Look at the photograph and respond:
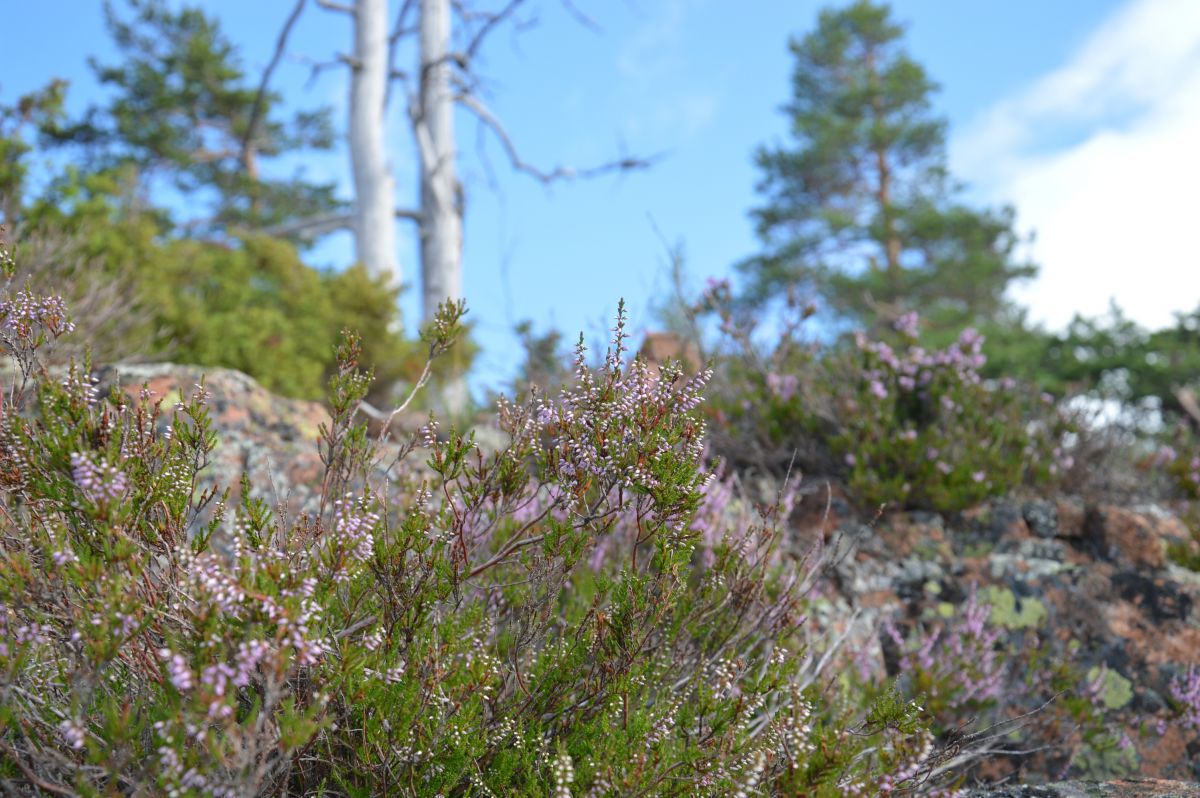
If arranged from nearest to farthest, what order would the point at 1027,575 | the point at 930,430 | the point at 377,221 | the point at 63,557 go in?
the point at 63,557, the point at 1027,575, the point at 930,430, the point at 377,221

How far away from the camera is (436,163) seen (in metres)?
14.0

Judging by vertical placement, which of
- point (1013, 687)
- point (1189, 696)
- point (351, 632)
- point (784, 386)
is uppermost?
point (784, 386)

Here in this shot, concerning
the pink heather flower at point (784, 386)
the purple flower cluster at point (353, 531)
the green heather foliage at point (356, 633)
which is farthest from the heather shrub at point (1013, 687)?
the purple flower cluster at point (353, 531)

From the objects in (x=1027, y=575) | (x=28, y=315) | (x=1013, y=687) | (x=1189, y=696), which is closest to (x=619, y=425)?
(x=28, y=315)

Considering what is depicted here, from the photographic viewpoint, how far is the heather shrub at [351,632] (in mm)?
1678

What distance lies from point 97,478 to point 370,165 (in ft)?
41.7

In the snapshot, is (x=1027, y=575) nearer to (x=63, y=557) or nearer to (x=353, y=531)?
(x=353, y=531)

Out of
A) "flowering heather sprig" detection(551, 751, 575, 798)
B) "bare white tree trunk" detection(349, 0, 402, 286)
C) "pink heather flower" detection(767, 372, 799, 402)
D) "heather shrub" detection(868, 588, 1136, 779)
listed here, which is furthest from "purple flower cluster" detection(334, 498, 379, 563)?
"bare white tree trunk" detection(349, 0, 402, 286)

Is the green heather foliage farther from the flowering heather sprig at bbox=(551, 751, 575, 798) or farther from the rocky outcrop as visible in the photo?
the rocky outcrop

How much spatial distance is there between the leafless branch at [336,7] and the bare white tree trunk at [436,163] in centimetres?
113

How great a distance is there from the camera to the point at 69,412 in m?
1.80

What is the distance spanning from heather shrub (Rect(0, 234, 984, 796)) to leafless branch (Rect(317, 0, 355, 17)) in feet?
43.7

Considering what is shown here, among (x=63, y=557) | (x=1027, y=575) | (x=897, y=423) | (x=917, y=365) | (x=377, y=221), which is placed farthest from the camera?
(x=377, y=221)

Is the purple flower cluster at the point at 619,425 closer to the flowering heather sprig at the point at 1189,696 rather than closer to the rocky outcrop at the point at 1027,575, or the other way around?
the rocky outcrop at the point at 1027,575
